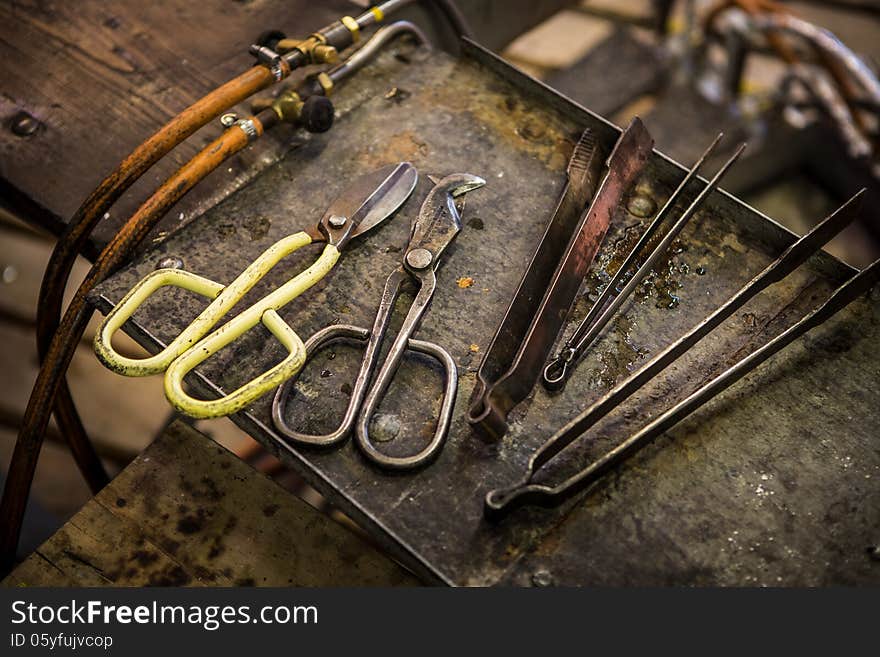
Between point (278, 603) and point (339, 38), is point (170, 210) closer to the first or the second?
point (339, 38)

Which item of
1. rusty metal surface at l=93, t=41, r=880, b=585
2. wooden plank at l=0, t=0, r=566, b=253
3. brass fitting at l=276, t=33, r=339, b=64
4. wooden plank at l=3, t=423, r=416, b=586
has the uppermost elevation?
brass fitting at l=276, t=33, r=339, b=64

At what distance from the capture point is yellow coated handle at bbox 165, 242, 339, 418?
977 millimetres

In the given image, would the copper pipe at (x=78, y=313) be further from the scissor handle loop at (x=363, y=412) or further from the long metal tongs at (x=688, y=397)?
the long metal tongs at (x=688, y=397)

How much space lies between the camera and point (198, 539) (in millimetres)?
1105

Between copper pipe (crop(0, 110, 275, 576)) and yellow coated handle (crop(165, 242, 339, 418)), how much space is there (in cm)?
22

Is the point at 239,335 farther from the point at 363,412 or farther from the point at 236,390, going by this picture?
the point at 363,412

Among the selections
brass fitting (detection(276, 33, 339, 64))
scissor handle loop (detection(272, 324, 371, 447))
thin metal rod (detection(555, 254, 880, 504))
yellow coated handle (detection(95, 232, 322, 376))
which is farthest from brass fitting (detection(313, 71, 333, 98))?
thin metal rod (detection(555, 254, 880, 504))

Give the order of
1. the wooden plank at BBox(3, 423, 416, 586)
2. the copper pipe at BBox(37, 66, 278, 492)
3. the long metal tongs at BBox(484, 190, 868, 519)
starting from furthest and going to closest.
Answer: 1. the copper pipe at BBox(37, 66, 278, 492)
2. the wooden plank at BBox(3, 423, 416, 586)
3. the long metal tongs at BBox(484, 190, 868, 519)

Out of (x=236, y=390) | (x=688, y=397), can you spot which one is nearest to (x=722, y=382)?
(x=688, y=397)

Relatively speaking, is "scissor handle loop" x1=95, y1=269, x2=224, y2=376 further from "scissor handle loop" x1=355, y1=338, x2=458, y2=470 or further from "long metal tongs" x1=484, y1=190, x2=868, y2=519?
"long metal tongs" x1=484, y1=190, x2=868, y2=519

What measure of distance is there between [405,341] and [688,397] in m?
0.37

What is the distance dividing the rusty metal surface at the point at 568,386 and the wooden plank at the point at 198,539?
0.14m

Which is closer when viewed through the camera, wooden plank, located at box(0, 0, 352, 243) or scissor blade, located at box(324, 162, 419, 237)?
scissor blade, located at box(324, 162, 419, 237)

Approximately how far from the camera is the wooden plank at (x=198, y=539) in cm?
108
